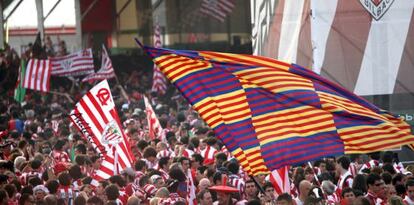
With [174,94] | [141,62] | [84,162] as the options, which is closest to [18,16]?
[141,62]

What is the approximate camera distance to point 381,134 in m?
10.4

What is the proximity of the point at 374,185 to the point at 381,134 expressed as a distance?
1.74 m

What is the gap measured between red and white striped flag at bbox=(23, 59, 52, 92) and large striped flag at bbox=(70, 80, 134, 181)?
11.6 m

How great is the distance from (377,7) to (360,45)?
0.57m

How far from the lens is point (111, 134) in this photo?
54.3 ft

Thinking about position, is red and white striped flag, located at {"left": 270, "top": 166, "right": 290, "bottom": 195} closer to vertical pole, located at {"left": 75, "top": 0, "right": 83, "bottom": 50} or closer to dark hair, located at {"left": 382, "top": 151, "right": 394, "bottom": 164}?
dark hair, located at {"left": 382, "top": 151, "right": 394, "bottom": 164}

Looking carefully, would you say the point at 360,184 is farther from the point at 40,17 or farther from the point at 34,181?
the point at 40,17

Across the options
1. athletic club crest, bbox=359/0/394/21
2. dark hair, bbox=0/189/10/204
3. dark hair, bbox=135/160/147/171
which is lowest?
dark hair, bbox=135/160/147/171

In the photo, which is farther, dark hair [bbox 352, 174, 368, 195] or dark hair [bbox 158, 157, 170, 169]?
dark hair [bbox 158, 157, 170, 169]

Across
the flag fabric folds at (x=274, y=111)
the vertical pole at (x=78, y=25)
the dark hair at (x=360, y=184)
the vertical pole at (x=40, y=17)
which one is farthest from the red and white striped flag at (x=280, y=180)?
the vertical pole at (x=78, y=25)

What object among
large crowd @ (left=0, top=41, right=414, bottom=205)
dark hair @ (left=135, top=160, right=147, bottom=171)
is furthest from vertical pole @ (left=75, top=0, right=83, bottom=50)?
dark hair @ (left=135, top=160, right=147, bottom=171)

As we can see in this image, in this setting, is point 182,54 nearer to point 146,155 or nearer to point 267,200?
point 267,200

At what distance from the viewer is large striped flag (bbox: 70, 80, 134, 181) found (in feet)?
52.2

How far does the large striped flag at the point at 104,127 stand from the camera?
15.9 m
